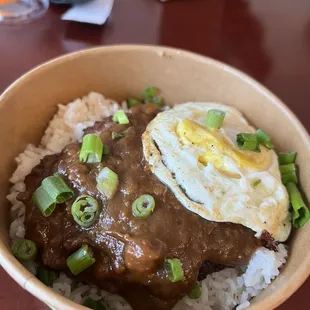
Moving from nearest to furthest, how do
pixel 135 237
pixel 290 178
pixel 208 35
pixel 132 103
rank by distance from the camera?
pixel 135 237, pixel 290 178, pixel 132 103, pixel 208 35

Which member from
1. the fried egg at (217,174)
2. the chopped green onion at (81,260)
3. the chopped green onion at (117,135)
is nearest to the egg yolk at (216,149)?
the fried egg at (217,174)

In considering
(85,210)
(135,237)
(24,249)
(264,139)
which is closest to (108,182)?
(85,210)

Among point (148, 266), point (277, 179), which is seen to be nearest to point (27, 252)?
point (148, 266)

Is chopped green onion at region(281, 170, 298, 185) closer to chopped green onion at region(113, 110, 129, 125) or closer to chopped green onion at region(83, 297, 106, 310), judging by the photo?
chopped green onion at region(113, 110, 129, 125)

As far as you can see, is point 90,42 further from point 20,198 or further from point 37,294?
point 37,294

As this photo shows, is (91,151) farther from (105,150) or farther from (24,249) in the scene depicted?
(24,249)

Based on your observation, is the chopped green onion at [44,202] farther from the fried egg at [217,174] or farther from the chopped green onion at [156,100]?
the chopped green onion at [156,100]
